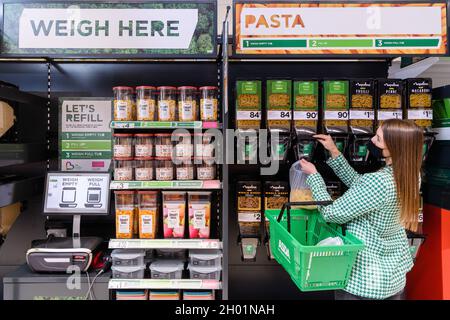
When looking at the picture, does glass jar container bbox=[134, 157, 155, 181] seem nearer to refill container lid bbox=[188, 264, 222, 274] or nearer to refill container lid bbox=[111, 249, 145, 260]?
refill container lid bbox=[111, 249, 145, 260]

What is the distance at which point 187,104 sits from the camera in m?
2.51

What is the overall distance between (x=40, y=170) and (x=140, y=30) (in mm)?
1423

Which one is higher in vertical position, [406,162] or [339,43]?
[339,43]

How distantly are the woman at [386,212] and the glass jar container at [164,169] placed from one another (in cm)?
105

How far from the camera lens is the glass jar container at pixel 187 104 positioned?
8.25 feet

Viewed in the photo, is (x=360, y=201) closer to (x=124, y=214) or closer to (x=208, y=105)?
(x=208, y=105)

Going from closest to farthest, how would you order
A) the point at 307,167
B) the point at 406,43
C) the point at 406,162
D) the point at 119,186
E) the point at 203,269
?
1. the point at 406,162
2. the point at 307,167
3. the point at 119,186
4. the point at 203,269
5. the point at 406,43

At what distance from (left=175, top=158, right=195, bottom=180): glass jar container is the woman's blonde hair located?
1.24 m

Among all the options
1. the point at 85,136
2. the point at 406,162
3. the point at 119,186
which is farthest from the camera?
the point at 85,136

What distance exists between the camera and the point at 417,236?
2.62m

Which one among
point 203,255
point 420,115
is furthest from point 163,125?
point 420,115

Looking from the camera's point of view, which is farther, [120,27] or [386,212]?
[120,27]

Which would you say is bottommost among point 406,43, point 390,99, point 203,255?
point 203,255

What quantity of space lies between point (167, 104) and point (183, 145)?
0.29 m
